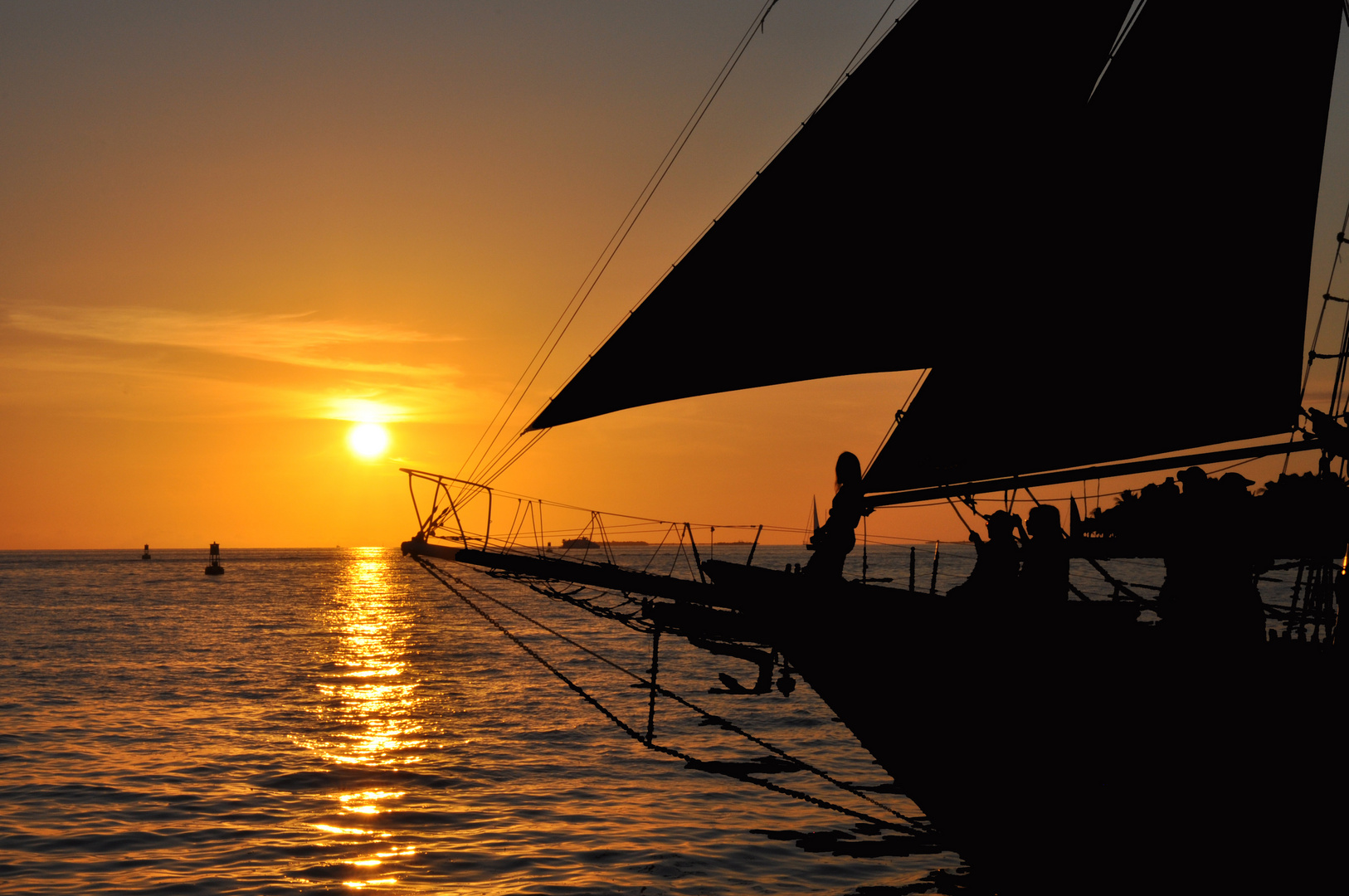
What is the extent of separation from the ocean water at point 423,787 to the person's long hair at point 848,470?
3078mm

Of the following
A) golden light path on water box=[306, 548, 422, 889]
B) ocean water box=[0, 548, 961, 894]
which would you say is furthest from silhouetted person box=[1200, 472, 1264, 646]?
golden light path on water box=[306, 548, 422, 889]

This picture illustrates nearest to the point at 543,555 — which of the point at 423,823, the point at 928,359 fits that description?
the point at 928,359

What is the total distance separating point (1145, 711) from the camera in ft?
21.8

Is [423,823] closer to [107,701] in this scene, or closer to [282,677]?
[107,701]

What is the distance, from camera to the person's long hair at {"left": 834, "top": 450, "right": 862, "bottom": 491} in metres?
9.70

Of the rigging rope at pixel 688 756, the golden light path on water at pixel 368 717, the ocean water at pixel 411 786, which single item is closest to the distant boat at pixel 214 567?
the golden light path on water at pixel 368 717

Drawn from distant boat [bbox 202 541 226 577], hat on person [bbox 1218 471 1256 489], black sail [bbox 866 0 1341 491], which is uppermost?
black sail [bbox 866 0 1341 491]

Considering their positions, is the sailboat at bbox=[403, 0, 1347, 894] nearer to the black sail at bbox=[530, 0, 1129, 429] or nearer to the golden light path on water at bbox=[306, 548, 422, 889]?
the black sail at bbox=[530, 0, 1129, 429]

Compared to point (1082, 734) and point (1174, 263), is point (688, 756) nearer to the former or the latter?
point (1082, 734)

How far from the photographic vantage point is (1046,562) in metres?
8.06

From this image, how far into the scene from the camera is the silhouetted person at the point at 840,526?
9.40 metres

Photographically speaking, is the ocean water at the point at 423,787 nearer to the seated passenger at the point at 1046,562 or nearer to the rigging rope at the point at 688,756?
the rigging rope at the point at 688,756

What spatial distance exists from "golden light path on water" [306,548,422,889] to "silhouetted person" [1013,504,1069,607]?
29.1ft

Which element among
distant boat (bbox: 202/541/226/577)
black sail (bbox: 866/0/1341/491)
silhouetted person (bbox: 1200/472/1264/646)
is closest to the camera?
silhouetted person (bbox: 1200/472/1264/646)
